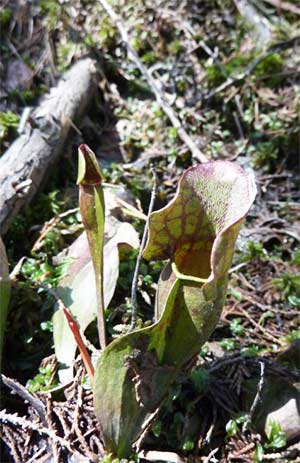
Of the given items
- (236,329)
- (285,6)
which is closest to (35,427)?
(236,329)

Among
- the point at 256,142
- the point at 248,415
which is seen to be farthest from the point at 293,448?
the point at 256,142

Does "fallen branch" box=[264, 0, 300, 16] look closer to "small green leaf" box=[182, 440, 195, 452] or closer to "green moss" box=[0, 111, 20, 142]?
"green moss" box=[0, 111, 20, 142]

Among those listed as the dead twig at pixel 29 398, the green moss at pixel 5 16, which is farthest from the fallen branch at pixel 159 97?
the dead twig at pixel 29 398

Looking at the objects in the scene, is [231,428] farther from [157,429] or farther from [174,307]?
[174,307]

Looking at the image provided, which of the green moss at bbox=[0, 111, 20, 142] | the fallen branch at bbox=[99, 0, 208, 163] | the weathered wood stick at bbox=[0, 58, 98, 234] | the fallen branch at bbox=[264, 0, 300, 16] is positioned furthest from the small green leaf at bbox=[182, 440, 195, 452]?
the fallen branch at bbox=[264, 0, 300, 16]

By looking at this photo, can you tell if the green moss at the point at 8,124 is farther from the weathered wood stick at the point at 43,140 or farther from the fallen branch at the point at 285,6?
the fallen branch at the point at 285,6

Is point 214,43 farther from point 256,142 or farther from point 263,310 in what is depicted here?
point 263,310
